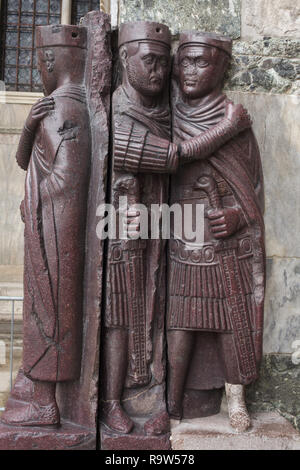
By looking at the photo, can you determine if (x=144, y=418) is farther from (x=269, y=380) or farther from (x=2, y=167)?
(x=2, y=167)

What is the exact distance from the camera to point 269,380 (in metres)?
2.55

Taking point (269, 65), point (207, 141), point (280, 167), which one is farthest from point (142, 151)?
point (269, 65)

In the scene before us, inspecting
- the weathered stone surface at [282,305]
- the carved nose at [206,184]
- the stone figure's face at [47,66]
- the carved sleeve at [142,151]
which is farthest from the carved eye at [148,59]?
the weathered stone surface at [282,305]

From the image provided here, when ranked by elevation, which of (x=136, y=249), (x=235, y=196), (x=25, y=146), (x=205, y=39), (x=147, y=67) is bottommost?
(x=136, y=249)

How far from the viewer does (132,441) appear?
2.20 metres

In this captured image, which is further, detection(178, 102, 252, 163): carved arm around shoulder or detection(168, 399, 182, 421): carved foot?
detection(168, 399, 182, 421): carved foot

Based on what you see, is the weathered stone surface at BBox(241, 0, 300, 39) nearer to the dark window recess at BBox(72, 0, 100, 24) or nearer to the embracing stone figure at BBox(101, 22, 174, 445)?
the embracing stone figure at BBox(101, 22, 174, 445)

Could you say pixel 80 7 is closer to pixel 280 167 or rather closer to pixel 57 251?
pixel 280 167

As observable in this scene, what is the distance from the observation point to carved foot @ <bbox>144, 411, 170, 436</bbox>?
87.9 inches

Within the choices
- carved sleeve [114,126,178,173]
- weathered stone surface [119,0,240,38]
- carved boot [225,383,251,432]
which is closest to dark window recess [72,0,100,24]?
weathered stone surface [119,0,240,38]

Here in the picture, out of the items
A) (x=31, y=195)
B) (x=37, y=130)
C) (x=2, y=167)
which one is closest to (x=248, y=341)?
(x=31, y=195)

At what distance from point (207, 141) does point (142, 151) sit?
32 cm

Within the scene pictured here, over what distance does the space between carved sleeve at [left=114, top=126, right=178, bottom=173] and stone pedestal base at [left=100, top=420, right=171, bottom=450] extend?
4.05 feet

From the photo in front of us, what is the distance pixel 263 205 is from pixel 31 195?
117 cm
